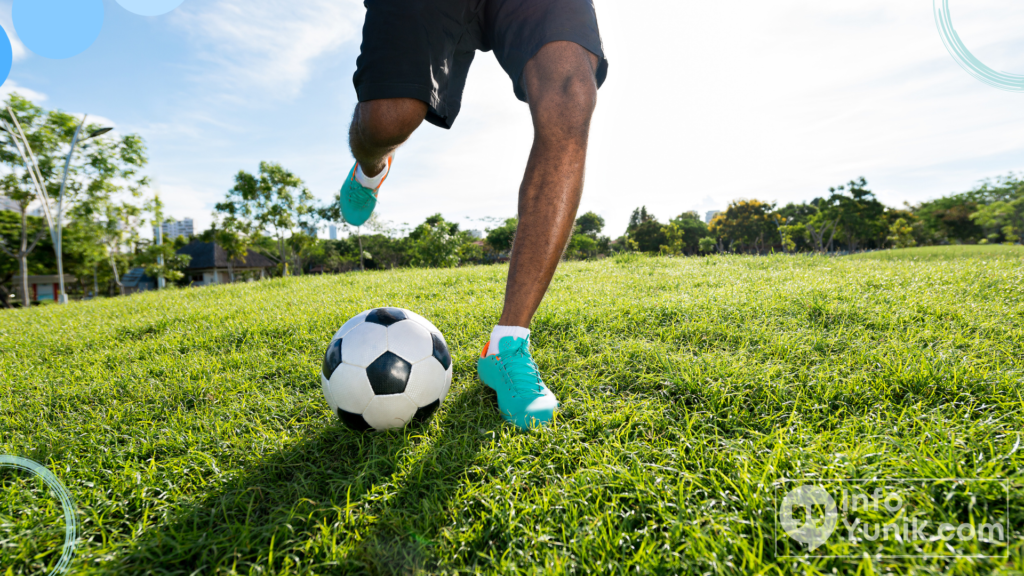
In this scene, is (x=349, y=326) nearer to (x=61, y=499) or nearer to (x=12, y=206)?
(x=61, y=499)

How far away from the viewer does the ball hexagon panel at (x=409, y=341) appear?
1.77 m

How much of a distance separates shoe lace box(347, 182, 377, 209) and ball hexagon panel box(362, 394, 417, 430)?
164cm

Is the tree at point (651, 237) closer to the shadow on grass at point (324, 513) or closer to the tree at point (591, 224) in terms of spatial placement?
the tree at point (591, 224)

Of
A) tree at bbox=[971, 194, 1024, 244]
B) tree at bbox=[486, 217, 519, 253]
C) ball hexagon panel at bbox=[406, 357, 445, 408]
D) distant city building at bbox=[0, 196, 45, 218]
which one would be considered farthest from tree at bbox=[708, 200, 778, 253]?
distant city building at bbox=[0, 196, 45, 218]

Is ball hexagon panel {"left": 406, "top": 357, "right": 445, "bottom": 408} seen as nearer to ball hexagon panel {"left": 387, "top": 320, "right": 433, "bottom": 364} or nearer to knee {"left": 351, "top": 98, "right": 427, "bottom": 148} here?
ball hexagon panel {"left": 387, "top": 320, "right": 433, "bottom": 364}

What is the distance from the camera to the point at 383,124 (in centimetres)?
213

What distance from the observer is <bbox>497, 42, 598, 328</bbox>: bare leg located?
1.81 meters

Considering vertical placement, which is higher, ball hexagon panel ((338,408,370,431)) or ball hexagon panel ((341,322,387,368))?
ball hexagon panel ((341,322,387,368))

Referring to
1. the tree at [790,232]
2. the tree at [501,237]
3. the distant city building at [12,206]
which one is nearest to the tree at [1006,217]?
the tree at [790,232]

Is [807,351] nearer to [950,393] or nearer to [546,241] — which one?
[950,393]

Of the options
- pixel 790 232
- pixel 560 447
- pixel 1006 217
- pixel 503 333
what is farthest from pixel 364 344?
pixel 1006 217

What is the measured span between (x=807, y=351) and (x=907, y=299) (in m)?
1.43

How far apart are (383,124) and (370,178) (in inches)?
27.5

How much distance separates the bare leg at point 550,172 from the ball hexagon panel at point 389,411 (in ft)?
1.75
